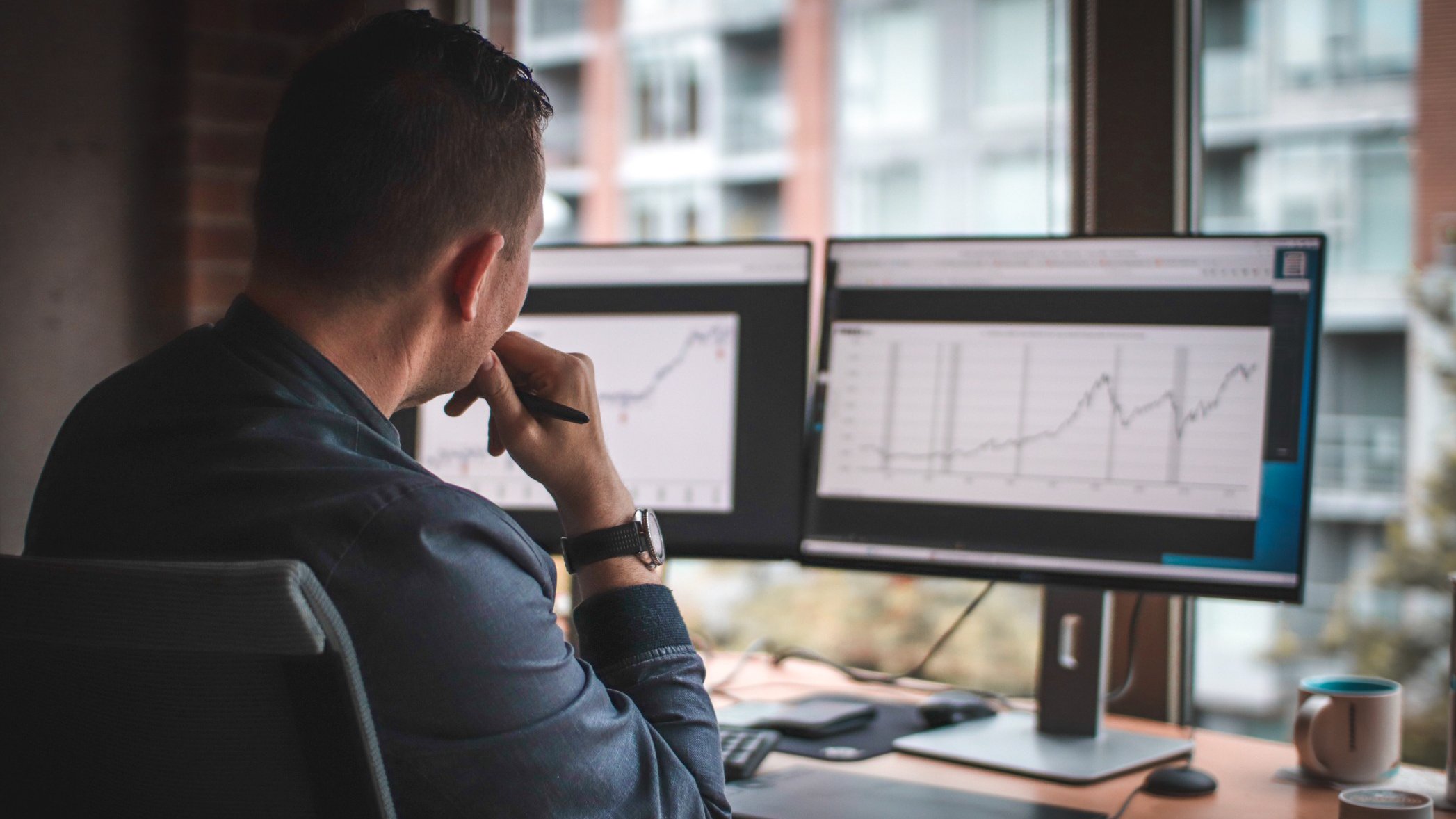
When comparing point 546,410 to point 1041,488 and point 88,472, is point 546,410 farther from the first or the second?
point 1041,488

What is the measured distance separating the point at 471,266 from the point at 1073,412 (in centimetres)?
71

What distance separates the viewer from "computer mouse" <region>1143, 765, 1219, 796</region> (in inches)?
46.0

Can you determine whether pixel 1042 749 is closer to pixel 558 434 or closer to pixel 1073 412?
pixel 1073 412

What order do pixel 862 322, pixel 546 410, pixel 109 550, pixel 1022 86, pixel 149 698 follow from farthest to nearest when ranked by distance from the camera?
pixel 1022 86, pixel 862 322, pixel 546 410, pixel 109 550, pixel 149 698

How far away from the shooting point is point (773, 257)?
146 cm

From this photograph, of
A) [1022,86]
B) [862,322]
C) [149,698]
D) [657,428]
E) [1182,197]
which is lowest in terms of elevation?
[149,698]

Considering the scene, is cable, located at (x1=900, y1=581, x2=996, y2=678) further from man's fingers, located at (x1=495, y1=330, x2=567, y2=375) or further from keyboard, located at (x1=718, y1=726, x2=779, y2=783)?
man's fingers, located at (x1=495, y1=330, x2=567, y2=375)

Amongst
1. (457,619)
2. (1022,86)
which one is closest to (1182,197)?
(457,619)

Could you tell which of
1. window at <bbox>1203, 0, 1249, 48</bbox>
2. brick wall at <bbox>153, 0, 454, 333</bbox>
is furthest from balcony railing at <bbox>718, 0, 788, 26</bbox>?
brick wall at <bbox>153, 0, 454, 333</bbox>

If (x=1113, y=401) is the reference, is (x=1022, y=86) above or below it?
above

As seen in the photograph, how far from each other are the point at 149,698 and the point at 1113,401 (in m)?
0.99

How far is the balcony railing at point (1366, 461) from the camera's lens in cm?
376

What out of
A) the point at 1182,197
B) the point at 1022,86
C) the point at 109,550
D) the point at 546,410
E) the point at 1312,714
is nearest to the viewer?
the point at 109,550

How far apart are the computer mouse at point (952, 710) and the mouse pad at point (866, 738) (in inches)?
0.6
